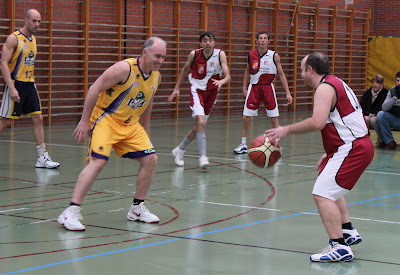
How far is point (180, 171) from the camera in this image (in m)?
9.32

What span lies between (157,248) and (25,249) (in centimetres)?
93

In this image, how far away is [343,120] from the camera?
5047mm

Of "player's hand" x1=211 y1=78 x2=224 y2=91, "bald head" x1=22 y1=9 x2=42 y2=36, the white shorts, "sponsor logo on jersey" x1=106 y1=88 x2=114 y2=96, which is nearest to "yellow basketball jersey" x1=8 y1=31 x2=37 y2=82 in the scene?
"bald head" x1=22 y1=9 x2=42 y2=36

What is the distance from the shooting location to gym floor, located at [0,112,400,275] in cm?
485

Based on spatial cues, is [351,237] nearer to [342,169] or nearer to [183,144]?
[342,169]

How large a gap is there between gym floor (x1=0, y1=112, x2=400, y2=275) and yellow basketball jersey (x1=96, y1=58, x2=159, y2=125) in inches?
36.2

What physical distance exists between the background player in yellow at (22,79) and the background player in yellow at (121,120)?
3212mm

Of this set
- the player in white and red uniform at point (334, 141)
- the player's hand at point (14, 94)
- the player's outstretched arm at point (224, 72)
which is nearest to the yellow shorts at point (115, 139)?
the player in white and red uniform at point (334, 141)

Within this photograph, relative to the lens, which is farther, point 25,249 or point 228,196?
point 228,196

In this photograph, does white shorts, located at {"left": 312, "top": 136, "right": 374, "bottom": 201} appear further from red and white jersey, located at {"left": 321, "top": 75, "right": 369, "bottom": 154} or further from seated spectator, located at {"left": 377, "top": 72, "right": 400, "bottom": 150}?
seated spectator, located at {"left": 377, "top": 72, "right": 400, "bottom": 150}

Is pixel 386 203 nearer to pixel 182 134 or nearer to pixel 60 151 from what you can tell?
pixel 60 151

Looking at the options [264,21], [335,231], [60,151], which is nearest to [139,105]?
[335,231]

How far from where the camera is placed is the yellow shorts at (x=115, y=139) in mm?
5961

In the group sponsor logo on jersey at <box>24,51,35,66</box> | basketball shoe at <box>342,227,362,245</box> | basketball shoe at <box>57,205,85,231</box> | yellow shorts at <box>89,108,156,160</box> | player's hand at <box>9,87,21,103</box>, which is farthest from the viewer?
sponsor logo on jersey at <box>24,51,35,66</box>
